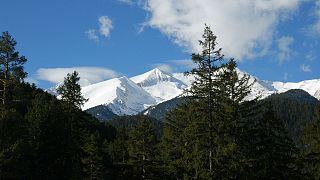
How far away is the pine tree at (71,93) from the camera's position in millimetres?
48938

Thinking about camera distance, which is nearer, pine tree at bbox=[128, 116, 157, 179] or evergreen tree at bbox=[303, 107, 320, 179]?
evergreen tree at bbox=[303, 107, 320, 179]

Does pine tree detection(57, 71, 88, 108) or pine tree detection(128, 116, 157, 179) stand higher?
pine tree detection(57, 71, 88, 108)

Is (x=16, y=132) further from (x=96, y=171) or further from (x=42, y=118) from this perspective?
(x=96, y=171)

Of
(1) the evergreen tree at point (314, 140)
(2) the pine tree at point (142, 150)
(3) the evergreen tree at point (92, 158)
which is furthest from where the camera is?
(3) the evergreen tree at point (92, 158)

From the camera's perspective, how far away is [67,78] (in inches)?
1964

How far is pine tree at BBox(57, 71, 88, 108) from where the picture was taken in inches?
1927

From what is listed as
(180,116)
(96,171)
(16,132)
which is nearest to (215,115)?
(16,132)

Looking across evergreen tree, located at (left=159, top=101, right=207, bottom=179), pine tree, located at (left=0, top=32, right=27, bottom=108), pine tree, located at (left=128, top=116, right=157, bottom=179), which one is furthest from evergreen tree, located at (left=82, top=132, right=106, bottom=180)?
pine tree, located at (left=0, top=32, right=27, bottom=108)

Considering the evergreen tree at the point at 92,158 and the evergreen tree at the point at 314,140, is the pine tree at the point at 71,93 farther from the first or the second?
the evergreen tree at the point at 314,140

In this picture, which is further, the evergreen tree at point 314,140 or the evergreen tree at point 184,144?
the evergreen tree at point 314,140

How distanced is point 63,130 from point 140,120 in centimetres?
772

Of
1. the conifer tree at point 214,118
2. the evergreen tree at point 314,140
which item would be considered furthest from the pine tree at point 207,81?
the evergreen tree at point 314,140

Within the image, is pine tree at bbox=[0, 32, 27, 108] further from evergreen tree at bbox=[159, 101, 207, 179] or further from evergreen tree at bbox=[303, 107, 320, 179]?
evergreen tree at bbox=[303, 107, 320, 179]

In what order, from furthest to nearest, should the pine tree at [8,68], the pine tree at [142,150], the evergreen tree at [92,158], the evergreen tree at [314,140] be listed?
1. the evergreen tree at [92,158]
2. the pine tree at [142,150]
3. the evergreen tree at [314,140]
4. the pine tree at [8,68]
